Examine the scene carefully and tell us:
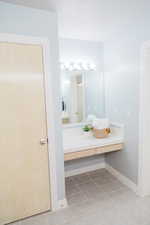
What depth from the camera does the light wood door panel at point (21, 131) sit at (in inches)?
62.7

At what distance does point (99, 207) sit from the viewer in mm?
1971

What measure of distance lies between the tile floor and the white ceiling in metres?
2.40

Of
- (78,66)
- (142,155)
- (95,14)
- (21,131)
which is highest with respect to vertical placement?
(95,14)

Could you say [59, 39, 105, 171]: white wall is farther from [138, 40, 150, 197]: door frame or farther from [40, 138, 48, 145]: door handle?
[40, 138, 48, 145]: door handle

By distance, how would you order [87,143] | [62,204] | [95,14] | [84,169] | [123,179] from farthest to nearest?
[84,169], [123,179], [87,143], [62,204], [95,14]

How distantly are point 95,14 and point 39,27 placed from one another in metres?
0.69

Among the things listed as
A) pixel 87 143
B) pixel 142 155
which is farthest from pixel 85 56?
pixel 142 155

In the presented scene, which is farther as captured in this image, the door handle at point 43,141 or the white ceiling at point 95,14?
the door handle at point 43,141

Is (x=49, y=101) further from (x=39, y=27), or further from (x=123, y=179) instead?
(x=123, y=179)

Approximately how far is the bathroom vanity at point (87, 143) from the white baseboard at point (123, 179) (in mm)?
493

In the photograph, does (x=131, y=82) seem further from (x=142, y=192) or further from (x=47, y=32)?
(x=142, y=192)

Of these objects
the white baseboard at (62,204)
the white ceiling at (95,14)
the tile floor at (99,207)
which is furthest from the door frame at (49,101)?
the white ceiling at (95,14)

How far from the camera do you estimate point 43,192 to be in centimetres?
184

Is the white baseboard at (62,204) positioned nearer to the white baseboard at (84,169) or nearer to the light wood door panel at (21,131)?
the light wood door panel at (21,131)
